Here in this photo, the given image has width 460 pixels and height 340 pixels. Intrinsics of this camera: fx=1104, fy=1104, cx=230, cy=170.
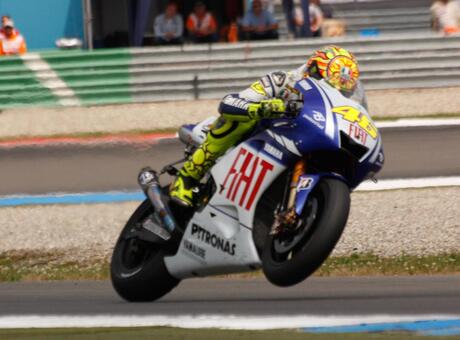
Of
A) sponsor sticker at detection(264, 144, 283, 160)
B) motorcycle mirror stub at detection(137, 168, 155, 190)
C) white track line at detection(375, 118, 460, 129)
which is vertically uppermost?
sponsor sticker at detection(264, 144, 283, 160)

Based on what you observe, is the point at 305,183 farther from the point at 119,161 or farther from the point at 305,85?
the point at 119,161

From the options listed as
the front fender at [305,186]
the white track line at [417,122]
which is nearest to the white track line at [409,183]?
the white track line at [417,122]

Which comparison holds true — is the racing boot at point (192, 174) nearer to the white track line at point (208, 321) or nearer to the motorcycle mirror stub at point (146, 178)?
the motorcycle mirror stub at point (146, 178)

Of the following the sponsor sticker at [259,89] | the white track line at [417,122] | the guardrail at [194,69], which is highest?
the sponsor sticker at [259,89]

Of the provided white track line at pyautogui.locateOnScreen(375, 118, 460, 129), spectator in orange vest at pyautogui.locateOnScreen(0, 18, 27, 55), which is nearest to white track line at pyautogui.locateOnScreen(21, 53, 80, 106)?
spectator in orange vest at pyautogui.locateOnScreen(0, 18, 27, 55)

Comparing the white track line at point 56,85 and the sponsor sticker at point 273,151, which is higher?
the sponsor sticker at point 273,151

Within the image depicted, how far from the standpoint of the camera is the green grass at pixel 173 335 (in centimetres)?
499

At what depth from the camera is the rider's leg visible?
6.54 meters

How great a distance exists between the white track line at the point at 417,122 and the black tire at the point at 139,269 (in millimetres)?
6462

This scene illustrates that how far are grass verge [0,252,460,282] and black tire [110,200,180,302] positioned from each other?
1.67 meters

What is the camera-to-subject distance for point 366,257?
8695mm

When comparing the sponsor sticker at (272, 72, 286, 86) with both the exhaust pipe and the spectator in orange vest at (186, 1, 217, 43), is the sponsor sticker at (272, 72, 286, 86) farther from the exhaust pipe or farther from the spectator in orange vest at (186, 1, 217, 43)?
the spectator in orange vest at (186, 1, 217, 43)

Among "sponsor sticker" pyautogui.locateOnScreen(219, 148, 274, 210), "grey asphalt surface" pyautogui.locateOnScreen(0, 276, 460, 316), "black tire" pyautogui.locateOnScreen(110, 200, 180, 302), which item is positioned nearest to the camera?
"grey asphalt surface" pyautogui.locateOnScreen(0, 276, 460, 316)

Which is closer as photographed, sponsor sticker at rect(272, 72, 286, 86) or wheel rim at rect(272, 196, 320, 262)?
wheel rim at rect(272, 196, 320, 262)
